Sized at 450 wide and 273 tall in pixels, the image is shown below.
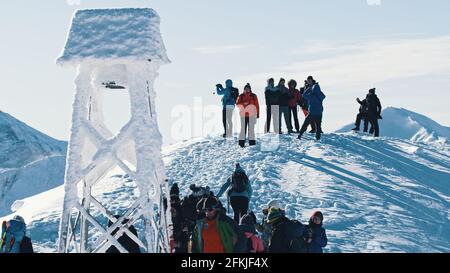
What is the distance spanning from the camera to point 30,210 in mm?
25156

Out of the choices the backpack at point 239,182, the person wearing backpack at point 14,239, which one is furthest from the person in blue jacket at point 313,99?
the person wearing backpack at point 14,239

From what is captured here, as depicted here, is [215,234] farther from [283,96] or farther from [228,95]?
[283,96]

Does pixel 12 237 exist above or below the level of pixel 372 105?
below

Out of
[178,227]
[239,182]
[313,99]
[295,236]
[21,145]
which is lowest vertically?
[178,227]

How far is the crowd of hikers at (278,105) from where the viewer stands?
933 inches

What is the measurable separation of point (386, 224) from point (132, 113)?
453 inches

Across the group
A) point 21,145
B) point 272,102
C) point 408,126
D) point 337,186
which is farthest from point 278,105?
point 21,145

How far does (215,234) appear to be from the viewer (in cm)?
1097

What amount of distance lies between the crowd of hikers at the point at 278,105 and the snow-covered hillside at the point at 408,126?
434 ft

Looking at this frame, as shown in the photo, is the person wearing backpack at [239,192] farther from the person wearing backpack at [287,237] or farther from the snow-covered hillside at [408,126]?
the snow-covered hillside at [408,126]

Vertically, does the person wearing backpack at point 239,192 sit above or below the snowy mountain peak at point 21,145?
below

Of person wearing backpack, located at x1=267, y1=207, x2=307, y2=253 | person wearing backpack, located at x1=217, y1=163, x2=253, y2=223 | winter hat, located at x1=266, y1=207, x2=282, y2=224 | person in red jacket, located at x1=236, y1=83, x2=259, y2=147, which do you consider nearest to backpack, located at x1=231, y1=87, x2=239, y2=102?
person in red jacket, located at x1=236, y1=83, x2=259, y2=147

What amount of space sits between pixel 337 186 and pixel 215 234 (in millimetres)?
13286
